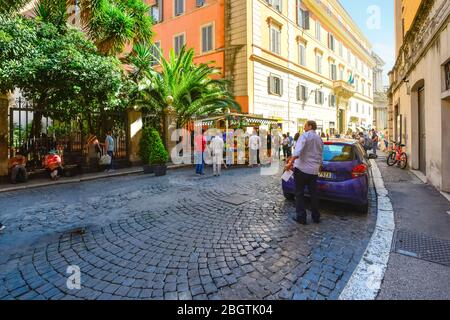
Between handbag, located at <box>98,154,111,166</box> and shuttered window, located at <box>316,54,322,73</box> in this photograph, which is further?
shuttered window, located at <box>316,54,322,73</box>

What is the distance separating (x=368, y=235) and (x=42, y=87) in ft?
35.3

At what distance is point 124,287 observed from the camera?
9.31 ft

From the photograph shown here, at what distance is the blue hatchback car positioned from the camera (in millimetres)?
5141

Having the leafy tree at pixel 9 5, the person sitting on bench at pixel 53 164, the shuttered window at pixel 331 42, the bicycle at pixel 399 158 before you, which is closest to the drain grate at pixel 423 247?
the bicycle at pixel 399 158

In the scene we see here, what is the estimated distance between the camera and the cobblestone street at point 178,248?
2.83m

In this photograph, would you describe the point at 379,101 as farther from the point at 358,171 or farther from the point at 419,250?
the point at 419,250

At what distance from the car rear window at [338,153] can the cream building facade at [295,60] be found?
13.6 m

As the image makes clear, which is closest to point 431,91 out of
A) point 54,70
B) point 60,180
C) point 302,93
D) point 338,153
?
point 338,153

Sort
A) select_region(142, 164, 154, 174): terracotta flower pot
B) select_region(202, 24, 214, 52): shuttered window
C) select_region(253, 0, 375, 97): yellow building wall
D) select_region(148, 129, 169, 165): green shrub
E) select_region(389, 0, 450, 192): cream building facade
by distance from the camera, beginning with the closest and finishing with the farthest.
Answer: select_region(389, 0, 450, 192): cream building facade, select_region(148, 129, 169, 165): green shrub, select_region(142, 164, 154, 174): terracotta flower pot, select_region(202, 24, 214, 52): shuttered window, select_region(253, 0, 375, 97): yellow building wall

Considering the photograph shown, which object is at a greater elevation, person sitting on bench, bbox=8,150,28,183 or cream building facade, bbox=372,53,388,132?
cream building facade, bbox=372,53,388,132

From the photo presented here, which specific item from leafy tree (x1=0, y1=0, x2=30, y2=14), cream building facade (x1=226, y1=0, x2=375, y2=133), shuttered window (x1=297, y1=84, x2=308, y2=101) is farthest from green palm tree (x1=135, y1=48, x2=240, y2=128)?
shuttered window (x1=297, y1=84, x2=308, y2=101)

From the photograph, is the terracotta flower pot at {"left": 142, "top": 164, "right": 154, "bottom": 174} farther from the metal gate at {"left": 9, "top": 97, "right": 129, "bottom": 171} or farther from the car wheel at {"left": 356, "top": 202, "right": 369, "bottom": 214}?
the car wheel at {"left": 356, "top": 202, "right": 369, "bottom": 214}

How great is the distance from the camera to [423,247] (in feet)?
12.5

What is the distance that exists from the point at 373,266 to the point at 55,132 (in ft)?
38.3
